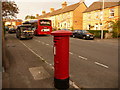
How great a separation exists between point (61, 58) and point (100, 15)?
2893cm

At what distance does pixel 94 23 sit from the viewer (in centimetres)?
3234

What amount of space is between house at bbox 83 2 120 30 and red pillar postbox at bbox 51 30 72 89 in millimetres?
21807

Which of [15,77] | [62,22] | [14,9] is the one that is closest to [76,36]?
[14,9]

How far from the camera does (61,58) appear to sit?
355cm

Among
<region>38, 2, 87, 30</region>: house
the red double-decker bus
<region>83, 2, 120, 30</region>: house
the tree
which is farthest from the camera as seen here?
<region>38, 2, 87, 30</region>: house

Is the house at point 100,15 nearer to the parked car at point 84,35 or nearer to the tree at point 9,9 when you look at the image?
the parked car at point 84,35

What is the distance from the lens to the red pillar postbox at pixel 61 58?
353 centimetres

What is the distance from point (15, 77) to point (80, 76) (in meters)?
2.37

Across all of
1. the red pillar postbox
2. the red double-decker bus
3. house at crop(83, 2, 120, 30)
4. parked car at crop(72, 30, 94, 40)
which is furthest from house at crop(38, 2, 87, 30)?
the red pillar postbox

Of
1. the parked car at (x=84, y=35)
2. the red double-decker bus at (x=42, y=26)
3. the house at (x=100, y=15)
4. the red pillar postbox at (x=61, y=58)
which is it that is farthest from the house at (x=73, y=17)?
the red pillar postbox at (x=61, y=58)

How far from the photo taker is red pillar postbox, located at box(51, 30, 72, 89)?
3533mm

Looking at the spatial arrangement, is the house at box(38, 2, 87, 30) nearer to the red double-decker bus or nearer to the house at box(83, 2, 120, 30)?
the house at box(83, 2, 120, 30)

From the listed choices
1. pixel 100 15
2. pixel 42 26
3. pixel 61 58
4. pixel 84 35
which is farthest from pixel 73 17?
pixel 61 58

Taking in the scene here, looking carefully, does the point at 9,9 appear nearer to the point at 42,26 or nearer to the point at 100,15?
the point at 42,26
